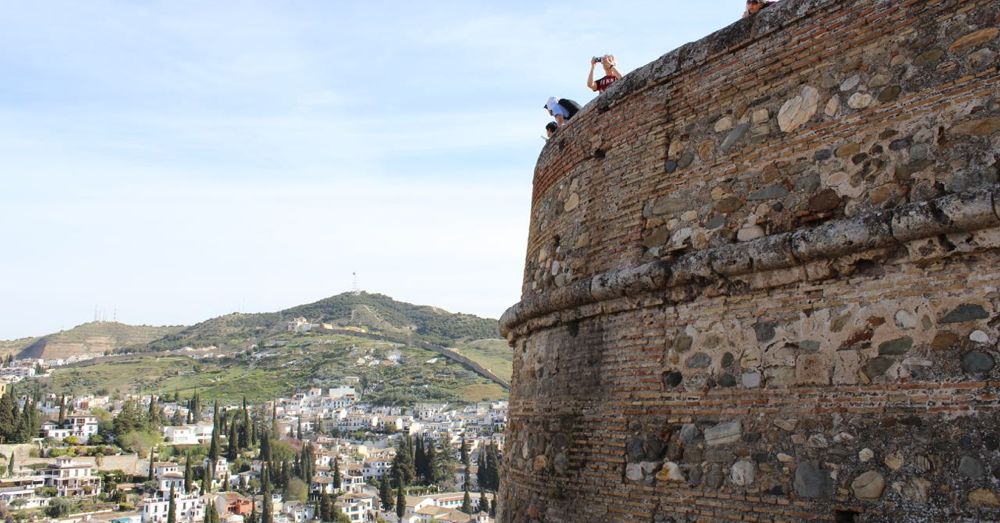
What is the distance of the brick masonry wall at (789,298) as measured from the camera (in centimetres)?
397

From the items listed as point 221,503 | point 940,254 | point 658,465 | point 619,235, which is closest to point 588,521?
point 658,465

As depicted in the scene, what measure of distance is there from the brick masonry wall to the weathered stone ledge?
1.4 inches

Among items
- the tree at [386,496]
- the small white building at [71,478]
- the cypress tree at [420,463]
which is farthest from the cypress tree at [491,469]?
the small white building at [71,478]

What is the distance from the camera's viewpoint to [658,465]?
518 centimetres

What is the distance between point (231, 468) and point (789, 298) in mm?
102148

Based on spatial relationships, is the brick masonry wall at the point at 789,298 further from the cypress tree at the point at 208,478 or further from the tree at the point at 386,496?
the cypress tree at the point at 208,478

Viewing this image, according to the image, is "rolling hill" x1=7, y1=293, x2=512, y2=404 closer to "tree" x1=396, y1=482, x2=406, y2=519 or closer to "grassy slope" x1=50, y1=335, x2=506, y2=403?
"grassy slope" x1=50, y1=335, x2=506, y2=403

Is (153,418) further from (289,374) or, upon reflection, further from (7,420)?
(289,374)

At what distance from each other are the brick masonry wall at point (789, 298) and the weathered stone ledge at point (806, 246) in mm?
35

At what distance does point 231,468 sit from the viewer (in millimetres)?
99250

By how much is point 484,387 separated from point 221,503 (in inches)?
3102

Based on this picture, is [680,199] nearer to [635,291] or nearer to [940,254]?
[635,291]

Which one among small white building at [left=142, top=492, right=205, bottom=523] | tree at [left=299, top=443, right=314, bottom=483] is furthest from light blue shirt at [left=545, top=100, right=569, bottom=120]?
tree at [left=299, top=443, right=314, bottom=483]

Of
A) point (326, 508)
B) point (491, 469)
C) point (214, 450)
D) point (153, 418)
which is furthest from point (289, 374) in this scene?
point (326, 508)
